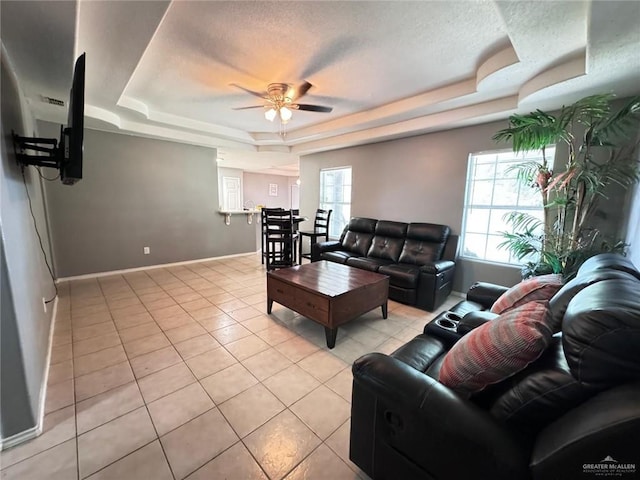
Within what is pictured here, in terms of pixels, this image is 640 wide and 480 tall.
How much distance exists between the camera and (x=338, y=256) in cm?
419

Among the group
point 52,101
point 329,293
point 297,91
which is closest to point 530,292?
point 329,293

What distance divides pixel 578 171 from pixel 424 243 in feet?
5.93

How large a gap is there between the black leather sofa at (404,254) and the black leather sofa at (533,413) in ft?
6.74

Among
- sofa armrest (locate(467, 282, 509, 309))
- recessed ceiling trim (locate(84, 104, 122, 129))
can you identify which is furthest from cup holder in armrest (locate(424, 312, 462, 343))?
recessed ceiling trim (locate(84, 104, 122, 129))

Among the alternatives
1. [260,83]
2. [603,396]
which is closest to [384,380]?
[603,396]

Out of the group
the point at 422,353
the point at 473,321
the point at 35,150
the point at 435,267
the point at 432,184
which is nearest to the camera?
the point at 422,353

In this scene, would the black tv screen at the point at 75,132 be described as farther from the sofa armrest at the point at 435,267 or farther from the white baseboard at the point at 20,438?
the sofa armrest at the point at 435,267

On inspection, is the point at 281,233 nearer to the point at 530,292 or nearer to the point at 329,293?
the point at 329,293

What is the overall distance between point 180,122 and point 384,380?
4705mm

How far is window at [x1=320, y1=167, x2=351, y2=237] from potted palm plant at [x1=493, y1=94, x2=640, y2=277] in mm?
3012

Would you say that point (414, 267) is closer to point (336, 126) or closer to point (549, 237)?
point (549, 237)

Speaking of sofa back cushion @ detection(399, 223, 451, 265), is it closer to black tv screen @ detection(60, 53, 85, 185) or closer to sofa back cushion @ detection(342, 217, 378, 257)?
sofa back cushion @ detection(342, 217, 378, 257)

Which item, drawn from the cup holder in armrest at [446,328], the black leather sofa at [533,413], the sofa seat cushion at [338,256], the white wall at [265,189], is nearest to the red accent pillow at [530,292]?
the cup holder in armrest at [446,328]

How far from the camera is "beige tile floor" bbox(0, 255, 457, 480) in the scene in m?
1.36
